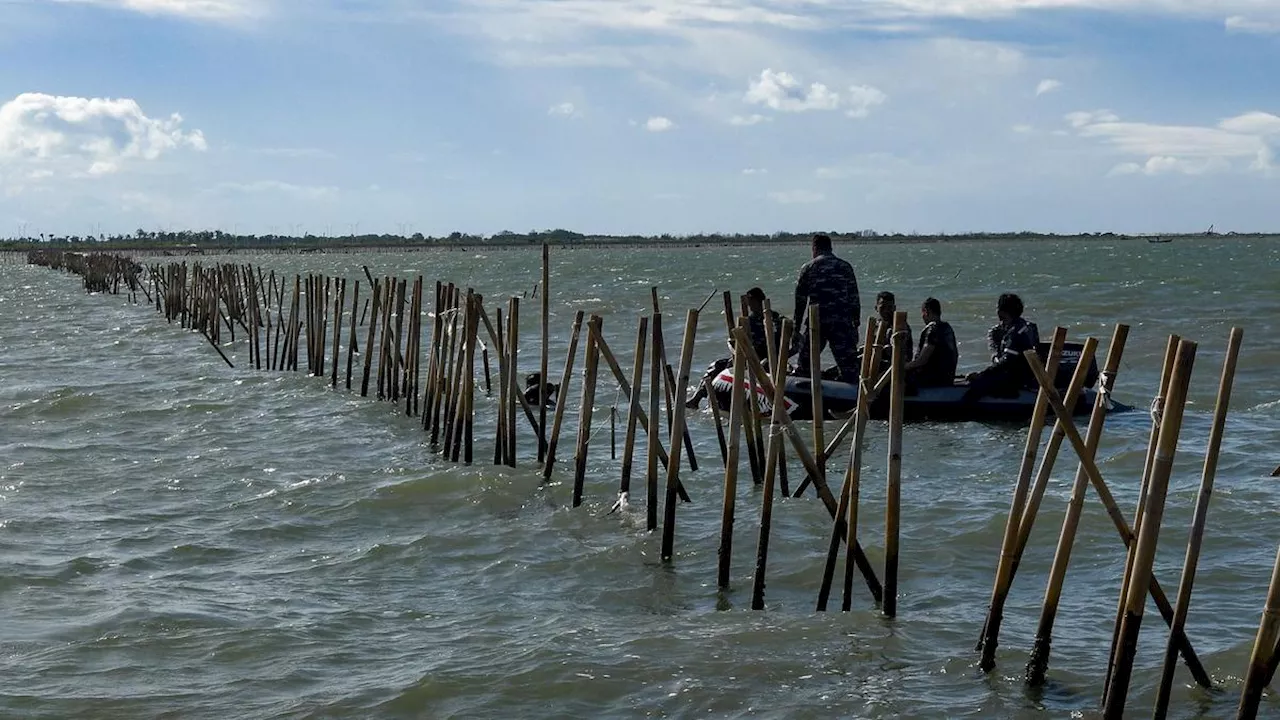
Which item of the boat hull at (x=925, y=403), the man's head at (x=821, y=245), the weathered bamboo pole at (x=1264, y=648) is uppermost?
the man's head at (x=821, y=245)

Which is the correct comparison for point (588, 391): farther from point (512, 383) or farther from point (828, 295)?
point (828, 295)

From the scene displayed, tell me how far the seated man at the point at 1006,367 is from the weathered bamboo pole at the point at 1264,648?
9575 mm

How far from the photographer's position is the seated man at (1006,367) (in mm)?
14758

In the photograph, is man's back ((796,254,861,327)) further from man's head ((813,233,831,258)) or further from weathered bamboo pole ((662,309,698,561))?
weathered bamboo pole ((662,309,698,561))

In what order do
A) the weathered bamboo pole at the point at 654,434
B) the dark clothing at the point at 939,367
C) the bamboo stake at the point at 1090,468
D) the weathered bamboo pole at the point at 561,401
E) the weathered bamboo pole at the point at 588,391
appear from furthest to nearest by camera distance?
the dark clothing at the point at 939,367
the weathered bamboo pole at the point at 561,401
the weathered bamboo pole at the point at 588,391
the weathered bamboo pole at the point at 654,434
the bamboo stake at the point at 1090,468

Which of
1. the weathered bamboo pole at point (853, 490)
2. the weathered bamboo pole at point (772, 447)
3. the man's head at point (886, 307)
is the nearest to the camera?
the weathered bamboo pole at point (853, 490)

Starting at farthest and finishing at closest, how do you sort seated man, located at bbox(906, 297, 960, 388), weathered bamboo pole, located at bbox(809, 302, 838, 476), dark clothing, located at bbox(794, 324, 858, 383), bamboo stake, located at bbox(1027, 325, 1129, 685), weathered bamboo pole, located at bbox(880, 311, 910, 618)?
seated man, located at bbox(906, 297, 960, 388)
dark clothing, located at bbox(794, 324, 858, 383)
weathered bamboo pole, located at bbox(809, 302, 838, 476)
weathered bamboo pole, located at bbox(880, 311, 910, 618)
bamboo stake, located at bbox(1027, 325, 1129, 685)

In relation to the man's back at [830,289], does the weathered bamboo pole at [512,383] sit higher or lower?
lower

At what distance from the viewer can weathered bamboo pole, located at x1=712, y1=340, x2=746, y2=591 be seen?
25.2 ft

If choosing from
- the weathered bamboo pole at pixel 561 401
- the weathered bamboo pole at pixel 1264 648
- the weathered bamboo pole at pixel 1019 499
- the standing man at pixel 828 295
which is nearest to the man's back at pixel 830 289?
the standing man at pixel 828 295

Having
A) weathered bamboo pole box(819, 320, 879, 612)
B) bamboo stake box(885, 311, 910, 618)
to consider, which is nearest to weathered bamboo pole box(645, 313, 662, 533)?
weathered bamboo pole box(819, 320, 879, 612)

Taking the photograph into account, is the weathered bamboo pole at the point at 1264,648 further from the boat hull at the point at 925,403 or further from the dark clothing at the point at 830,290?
the dark clothing at the point at 830,290

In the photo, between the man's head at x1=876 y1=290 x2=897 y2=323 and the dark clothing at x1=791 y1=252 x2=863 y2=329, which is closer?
the man's head at x1=876 y1=290 x2=897 y2=323

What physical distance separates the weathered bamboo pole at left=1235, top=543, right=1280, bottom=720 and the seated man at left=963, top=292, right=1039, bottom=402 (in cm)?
958
